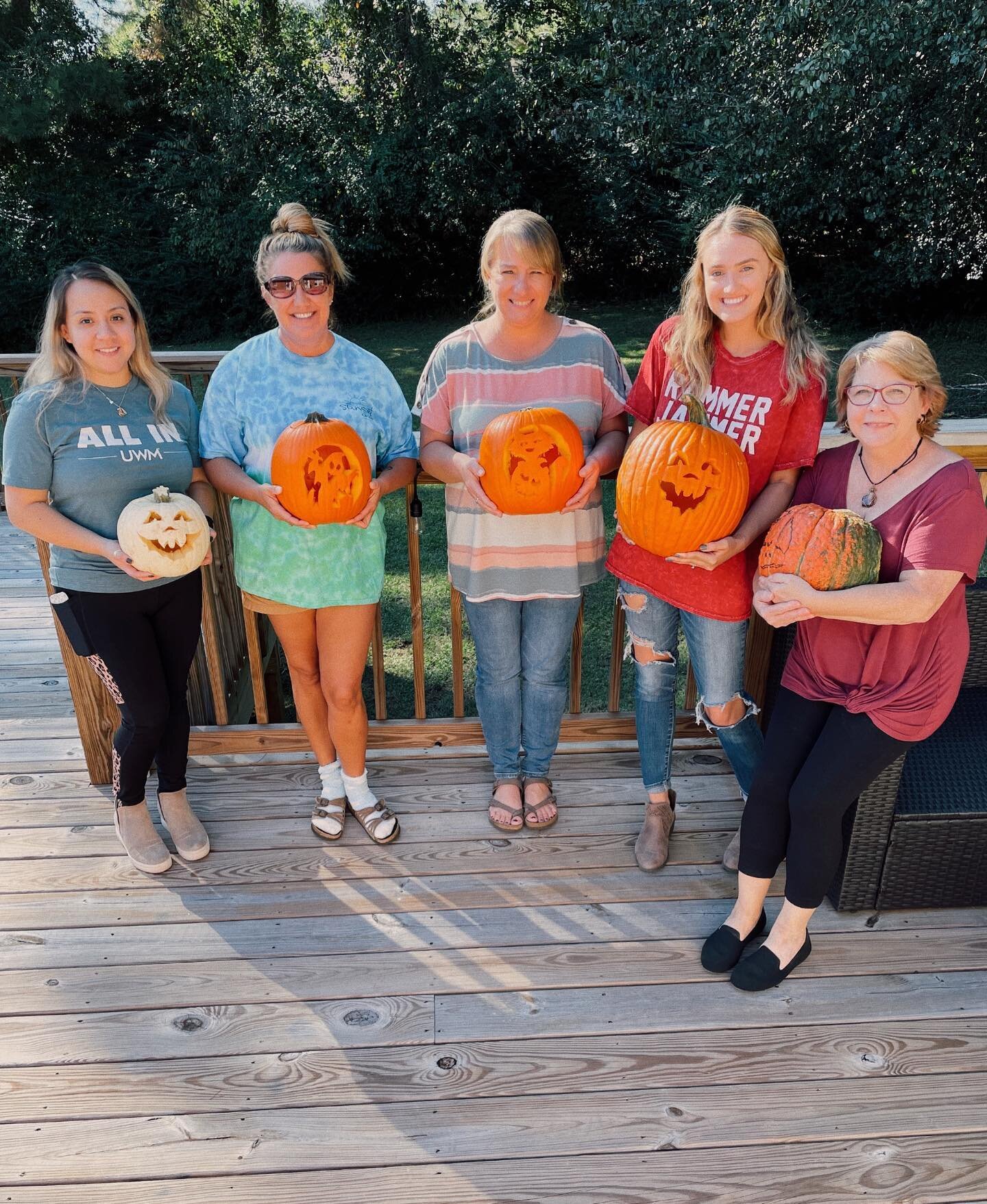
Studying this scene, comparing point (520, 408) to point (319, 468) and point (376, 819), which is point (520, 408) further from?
point (376, 819)

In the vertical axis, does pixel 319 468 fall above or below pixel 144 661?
above

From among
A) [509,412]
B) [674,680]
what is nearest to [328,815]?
[674,680]

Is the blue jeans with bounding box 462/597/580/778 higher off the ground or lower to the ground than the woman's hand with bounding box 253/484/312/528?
lower

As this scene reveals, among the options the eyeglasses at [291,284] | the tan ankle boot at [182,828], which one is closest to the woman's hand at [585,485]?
the eyeglasses at [291,284]

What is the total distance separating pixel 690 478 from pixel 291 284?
1.10 m

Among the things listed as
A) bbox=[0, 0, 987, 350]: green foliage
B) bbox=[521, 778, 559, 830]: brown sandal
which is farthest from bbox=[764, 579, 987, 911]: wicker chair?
bbox=[0, 0, 987, 350]: green foliage

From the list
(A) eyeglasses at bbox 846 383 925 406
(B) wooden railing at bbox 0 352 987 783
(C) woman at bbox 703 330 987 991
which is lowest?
(B) wooden railing at bbox 0 352 987 783

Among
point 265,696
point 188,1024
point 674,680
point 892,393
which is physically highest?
point 892,393

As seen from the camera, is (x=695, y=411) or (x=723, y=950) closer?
(x=695, y=411)

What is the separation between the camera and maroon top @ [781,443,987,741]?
1950 mm

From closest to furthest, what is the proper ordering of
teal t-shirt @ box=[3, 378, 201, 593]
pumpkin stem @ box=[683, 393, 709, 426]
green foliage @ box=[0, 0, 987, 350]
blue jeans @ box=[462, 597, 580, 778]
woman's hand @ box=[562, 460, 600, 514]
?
1. pumpkin stem @ box=[683, 393, 709, 426]
2. teal t-shirt @ box=[3, 378, 201, 593]
3. woman's hand @ box=[562, 460, 600, 514]
4. blue jeans @ box=[462, 597, 580, 778]
5. green foliage @ box=[0, 0, 987, 350]

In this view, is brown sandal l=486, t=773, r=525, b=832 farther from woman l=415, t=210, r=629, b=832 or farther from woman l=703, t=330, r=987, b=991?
woman l=703, t=330, r=987, b=991

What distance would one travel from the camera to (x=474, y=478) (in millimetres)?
2344

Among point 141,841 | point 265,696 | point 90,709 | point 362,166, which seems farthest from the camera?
point 362,166
